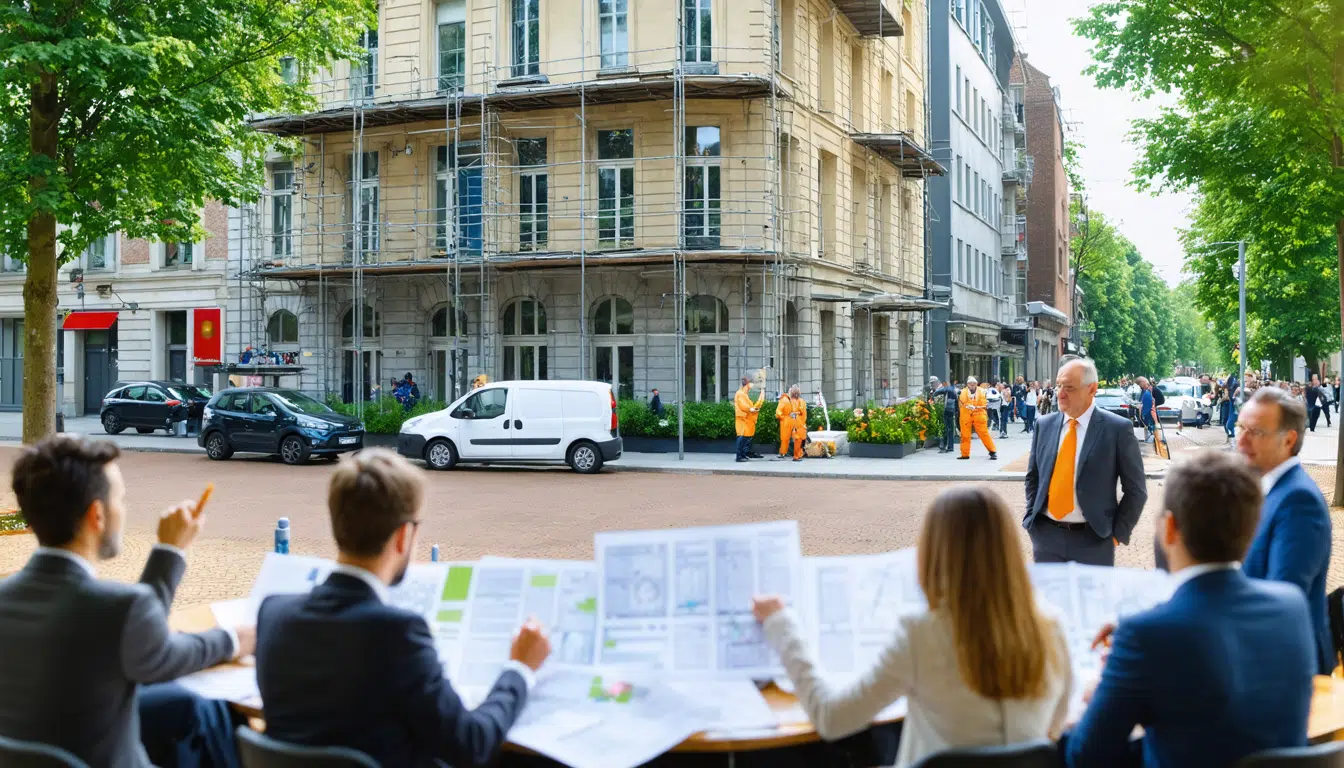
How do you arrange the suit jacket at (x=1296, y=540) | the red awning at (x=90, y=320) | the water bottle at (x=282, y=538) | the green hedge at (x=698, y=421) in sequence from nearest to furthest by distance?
the suit jacket at (x=1296, y=540), the water bottle at (x=282, y=538), the green hedge at (x=698, y=421), the red awning at (x=90, y=320)

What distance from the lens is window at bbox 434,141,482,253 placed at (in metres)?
28.4

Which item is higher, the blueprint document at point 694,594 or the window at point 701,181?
the window at point 701,181

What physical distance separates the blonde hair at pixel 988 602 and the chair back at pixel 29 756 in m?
2.18

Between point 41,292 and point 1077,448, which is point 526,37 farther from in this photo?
point 1077,448

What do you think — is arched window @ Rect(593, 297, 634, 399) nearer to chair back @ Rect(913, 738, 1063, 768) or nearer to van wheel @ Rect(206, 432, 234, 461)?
van wheel @ Rect(206, 432, 234, 461)

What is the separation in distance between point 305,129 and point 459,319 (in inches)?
292

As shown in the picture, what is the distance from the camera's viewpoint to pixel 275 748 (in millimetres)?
2580

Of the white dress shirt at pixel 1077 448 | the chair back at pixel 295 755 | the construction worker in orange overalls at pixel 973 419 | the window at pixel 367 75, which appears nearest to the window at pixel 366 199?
the window at pixel 367 75

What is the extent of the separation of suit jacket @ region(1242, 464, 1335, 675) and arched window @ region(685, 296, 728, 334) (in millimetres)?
23519

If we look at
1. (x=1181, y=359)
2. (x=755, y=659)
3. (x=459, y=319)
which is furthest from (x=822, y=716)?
(x=1181, y=359)

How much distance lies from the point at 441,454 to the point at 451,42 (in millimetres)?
12976

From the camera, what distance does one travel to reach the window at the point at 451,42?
94.6 feet

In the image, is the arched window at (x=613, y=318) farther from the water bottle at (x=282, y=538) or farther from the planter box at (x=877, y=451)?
the water bottle at (x=282, y=538)

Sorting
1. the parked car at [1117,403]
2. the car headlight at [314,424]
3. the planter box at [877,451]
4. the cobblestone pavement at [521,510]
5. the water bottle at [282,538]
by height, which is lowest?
the cobblestone pavement at [521,510]
